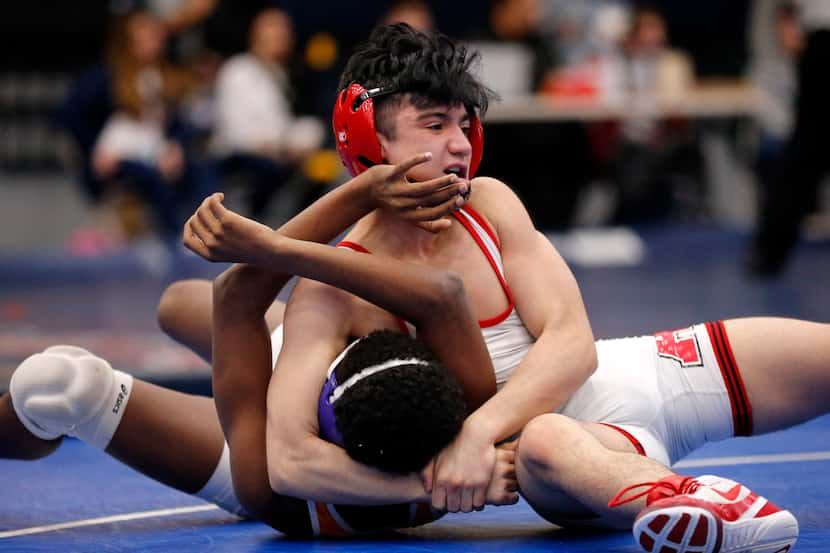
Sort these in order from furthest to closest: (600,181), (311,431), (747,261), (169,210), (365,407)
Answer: (600,181) → (169,210) → (747,261) → (311,431) → (365,407)

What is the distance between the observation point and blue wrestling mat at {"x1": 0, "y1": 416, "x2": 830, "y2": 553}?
2.86 meters

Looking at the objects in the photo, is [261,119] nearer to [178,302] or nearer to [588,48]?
[588,48]

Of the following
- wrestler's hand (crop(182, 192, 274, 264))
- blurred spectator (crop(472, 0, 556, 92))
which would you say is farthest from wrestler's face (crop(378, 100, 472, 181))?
blurred spectator (crop(472, 0, 556, 92))

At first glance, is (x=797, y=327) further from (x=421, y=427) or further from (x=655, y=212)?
(x=655, y=212)

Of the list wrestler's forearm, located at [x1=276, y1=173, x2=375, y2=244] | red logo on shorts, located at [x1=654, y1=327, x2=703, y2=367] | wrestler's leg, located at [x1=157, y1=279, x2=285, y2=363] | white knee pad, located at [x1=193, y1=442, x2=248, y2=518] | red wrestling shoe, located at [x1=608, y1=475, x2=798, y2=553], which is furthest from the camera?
wrestler's leg, located at [x1=157, y1=279, x2=285, y2=363]

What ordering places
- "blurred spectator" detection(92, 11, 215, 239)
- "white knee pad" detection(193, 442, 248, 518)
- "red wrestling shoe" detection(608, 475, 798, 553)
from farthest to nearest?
"blurred spectator" detection(92, 11, 215, 239), "white knee pad" detection(193, 442, 248, 518), "red wrestling shoe" detection(608, 475, 798, 553)

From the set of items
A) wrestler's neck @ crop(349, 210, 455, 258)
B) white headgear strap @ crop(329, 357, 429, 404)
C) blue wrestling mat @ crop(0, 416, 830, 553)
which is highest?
wrestler's neck @ crop(349, 210, 455, 258)

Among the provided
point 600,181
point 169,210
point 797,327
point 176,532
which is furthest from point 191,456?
point 600,181

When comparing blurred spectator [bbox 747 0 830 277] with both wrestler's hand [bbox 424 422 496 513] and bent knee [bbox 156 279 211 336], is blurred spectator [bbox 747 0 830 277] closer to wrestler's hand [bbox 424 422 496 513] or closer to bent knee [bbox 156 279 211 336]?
bent knee [bbox 156 279 211 336]

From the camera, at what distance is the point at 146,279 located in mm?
8242

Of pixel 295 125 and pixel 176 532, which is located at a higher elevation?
pixel 295 125

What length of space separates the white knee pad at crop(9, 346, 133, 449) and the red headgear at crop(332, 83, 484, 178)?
71 cm

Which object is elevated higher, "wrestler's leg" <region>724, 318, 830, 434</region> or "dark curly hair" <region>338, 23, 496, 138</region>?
"dark curly hair" <region>338, 23, 496, 138</region>

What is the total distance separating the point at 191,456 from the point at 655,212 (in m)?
8.01
